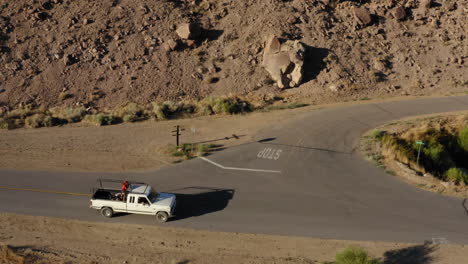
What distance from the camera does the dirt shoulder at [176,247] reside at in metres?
17.5

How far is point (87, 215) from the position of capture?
20.6 m

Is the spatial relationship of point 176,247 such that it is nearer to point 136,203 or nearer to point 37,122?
point 136,203

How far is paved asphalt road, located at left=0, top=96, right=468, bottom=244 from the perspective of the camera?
19422 mm

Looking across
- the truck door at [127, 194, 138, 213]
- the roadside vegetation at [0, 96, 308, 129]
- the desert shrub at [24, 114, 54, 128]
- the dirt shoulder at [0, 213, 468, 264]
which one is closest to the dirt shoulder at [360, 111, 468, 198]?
the dirt shoulder at [0, 213, 468, 264]

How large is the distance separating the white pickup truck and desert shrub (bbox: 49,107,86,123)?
13119mm

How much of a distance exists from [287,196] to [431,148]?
36.5 feet

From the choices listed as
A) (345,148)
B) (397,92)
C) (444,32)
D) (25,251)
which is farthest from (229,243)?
(444,32)

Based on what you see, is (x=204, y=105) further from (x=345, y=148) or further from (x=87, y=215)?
(x=87, y=215)

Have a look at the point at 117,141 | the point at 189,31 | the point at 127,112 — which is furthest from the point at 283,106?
the point at 117,141

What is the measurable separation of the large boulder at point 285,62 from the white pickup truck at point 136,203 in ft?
60.7

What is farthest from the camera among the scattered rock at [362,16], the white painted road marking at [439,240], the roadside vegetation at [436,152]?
the scattered rock at [362,16]

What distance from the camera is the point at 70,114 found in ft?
105

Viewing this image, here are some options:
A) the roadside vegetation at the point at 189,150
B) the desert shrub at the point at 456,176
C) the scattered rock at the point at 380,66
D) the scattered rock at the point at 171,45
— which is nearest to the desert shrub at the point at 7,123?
the roadside vegetation at the point at 189,150

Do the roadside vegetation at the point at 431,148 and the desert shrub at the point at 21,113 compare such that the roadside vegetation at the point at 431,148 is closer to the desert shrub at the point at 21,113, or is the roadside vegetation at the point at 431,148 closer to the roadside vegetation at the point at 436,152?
the roadside vegetation at the point at 436,152
